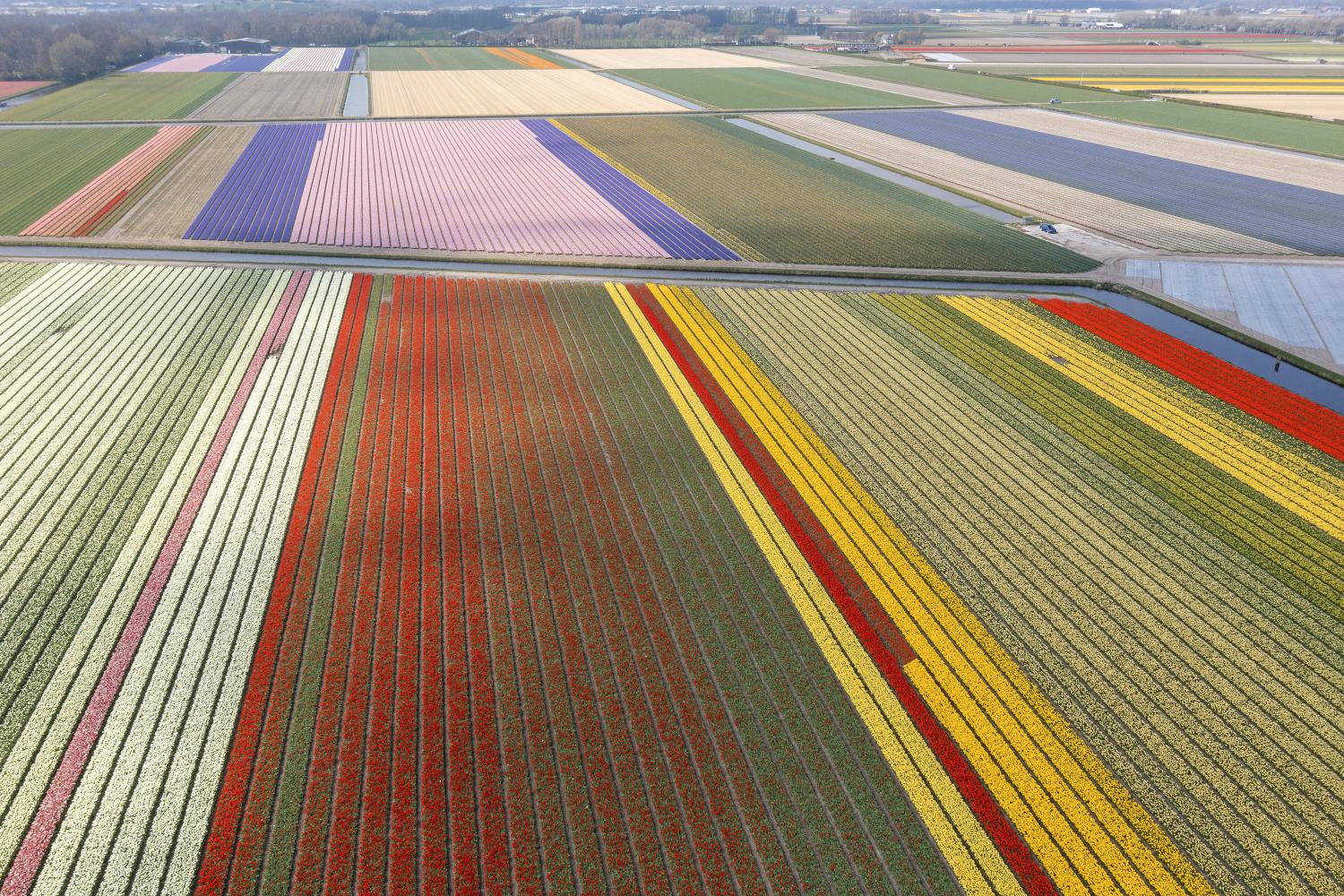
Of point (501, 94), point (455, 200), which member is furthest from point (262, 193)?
point (501, 94)

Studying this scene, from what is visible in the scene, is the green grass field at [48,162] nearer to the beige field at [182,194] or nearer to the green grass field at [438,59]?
the beige field at [182,194]

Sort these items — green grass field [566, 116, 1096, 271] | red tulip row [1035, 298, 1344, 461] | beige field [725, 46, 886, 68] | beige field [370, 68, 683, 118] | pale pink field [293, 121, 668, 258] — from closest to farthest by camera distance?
red tulip row [1035, 298, 1344, 461]
green grass field [566, 116, 1096, 271]
pale pink field [293, 121, 668, 258]
beige field [370, 68, 683, 118]
beige field [725, 46, 886, 68]

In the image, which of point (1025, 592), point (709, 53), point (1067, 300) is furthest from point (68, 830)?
point (709, 53)

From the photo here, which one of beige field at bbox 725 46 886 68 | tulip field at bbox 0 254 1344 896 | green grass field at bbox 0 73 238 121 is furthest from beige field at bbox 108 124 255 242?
beige field at bbox 725 46 886 68

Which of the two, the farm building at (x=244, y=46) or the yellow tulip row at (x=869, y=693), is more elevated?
the farm building at (x=244, y=46)

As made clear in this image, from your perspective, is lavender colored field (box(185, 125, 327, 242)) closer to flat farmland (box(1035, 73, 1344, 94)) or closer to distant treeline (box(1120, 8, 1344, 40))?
flat farmland (box(1035, 73, 1344, 94))

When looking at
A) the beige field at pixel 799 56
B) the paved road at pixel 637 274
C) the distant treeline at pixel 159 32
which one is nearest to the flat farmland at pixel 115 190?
the paved road at pixel 637 274

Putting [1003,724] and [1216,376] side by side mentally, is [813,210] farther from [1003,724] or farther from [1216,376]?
[1003,724]
